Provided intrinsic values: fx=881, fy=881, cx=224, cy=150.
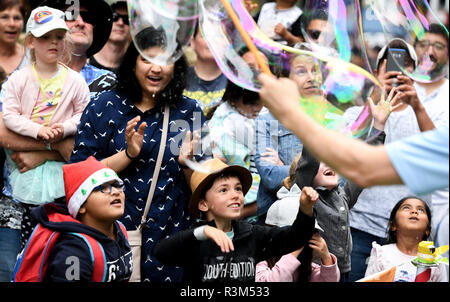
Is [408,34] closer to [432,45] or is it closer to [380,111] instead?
[432,45]

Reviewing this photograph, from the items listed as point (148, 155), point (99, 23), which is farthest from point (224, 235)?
point (99, 23)

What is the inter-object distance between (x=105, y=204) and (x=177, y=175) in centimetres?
49

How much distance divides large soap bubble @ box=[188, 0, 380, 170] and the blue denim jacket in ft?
3.03

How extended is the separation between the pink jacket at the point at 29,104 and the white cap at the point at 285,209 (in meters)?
1.19

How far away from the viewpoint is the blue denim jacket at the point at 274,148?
4.93 m

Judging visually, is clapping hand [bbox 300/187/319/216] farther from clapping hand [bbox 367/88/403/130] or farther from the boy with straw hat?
clapping hand [bbox 367/88/403/130]

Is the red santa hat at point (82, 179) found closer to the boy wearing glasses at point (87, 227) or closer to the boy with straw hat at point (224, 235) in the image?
the boy wearing glasses at point (87, 227)

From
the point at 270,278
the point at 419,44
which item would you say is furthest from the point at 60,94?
the point at 419,44

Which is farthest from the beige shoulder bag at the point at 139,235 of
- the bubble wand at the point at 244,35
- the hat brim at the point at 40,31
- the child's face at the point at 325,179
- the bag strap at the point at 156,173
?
the hat brim at the point at 40,31

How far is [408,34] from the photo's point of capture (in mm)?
4793

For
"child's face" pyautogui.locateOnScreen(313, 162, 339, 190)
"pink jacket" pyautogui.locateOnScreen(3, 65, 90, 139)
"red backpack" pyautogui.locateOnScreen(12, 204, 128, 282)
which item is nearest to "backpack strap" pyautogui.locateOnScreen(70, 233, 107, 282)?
"red backpack" pyautogui.locateOnScreen(12, 204, 128, 282)

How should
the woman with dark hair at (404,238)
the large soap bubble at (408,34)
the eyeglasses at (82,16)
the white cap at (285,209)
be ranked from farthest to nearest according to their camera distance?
1. the eyeglasses at (82,16)
2. the woman with dark hair at (404,238)
3. the white cap at (285,209)
4. the large soap bubble at (408,34)

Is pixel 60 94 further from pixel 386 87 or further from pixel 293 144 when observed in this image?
pixel 386 87

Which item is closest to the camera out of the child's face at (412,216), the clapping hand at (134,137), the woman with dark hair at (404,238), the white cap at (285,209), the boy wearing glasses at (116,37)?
the clapping hand at (134,137)
